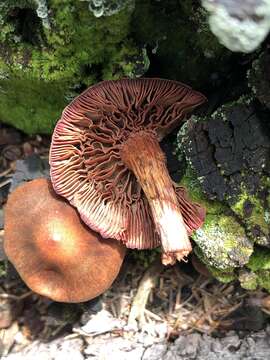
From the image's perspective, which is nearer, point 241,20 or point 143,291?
point 241,20

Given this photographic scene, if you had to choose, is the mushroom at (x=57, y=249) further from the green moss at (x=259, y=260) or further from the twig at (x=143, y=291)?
the green moss at (x=259, y=260)

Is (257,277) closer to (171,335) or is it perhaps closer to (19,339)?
(171,335)

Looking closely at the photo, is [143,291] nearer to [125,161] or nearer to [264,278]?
[264,278]

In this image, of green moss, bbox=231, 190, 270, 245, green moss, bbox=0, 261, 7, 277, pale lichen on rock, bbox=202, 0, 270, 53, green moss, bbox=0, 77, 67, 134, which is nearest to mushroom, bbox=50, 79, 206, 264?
green moss, bbox=231, 190, 270, 245

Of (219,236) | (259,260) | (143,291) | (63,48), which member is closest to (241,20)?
(63,48)

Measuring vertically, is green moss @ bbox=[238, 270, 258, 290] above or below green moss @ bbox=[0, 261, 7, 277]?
above

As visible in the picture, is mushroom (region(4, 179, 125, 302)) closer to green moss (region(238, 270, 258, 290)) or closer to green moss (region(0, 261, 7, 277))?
green moss (region(0, 261, 7, 277))

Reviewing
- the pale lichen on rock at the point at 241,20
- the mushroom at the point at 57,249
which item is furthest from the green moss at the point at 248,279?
the pale lichen on rock at the point at 241,20
